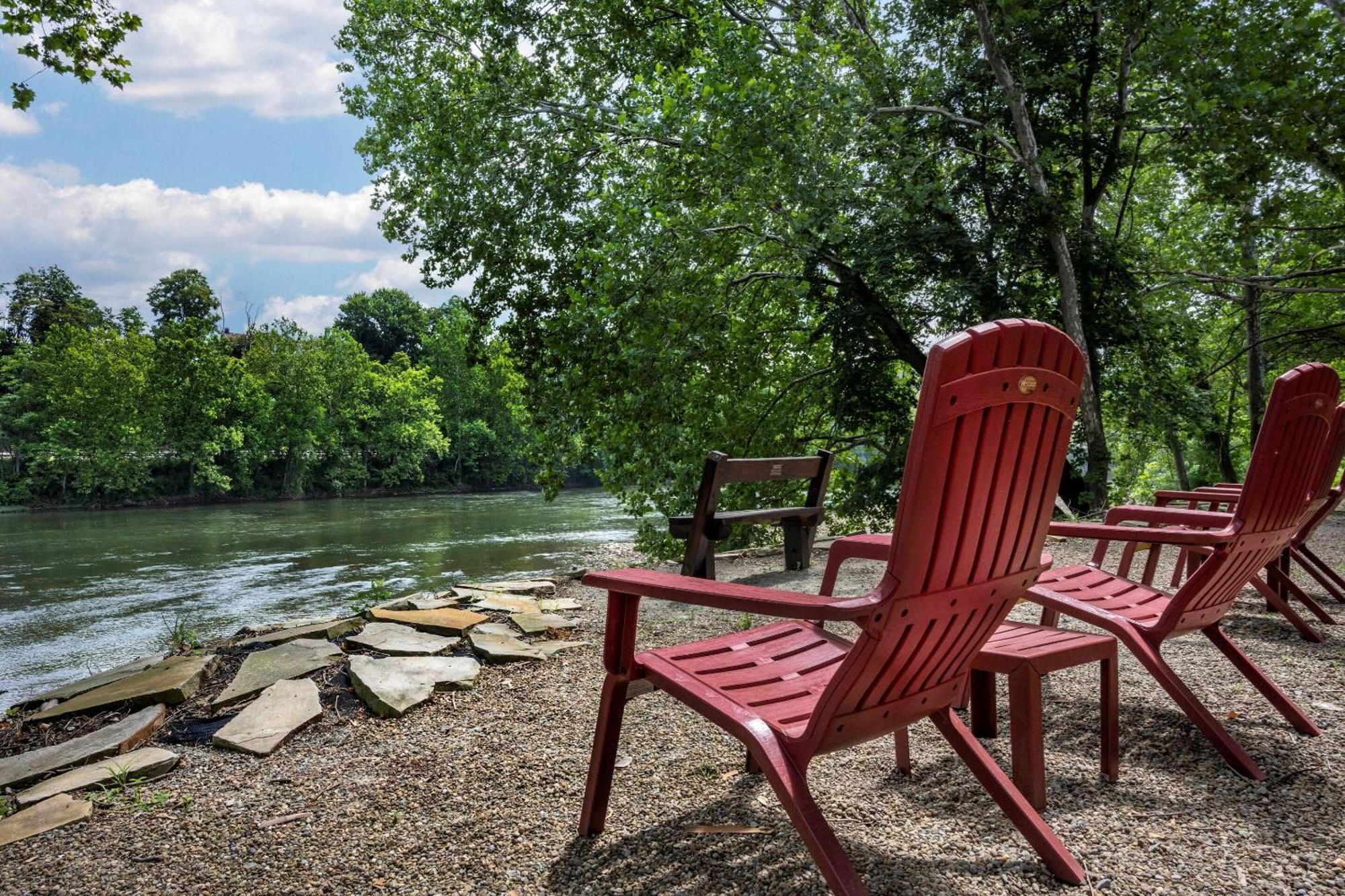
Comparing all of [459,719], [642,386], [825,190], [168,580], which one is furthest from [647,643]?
[168,580]

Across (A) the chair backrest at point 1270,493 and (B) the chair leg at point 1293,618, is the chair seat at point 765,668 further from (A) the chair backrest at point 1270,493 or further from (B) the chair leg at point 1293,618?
(B) the chair leg at point 1293,618

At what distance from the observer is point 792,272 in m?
9.88

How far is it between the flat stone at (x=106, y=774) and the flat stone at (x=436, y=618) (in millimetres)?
1699

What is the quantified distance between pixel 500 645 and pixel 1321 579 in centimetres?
466

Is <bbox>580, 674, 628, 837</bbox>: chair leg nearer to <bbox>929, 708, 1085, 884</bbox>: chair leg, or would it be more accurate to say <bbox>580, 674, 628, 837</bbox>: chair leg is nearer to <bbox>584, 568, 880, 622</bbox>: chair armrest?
<bbox>584, 568, 880, 622</bbox>: chair armrest

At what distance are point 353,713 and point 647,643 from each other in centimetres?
144

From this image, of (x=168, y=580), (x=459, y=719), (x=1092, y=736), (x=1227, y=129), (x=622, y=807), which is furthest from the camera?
(x=168, y=580)

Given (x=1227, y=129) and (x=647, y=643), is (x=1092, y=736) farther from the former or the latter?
(x=1227, y=129)

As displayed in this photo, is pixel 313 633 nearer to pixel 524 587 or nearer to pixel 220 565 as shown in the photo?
pixel 524 587

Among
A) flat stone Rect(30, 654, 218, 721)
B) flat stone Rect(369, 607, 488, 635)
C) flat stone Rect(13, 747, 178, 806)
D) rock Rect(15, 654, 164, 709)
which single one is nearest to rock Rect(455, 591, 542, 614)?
flat stone Rect(369, 607, 488, 635)

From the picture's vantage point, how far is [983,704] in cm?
232

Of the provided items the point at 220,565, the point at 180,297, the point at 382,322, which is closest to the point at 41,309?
the point at 180,297

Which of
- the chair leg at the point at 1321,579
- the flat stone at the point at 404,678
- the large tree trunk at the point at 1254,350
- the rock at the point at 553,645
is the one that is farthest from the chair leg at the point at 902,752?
the large tree trunk at the point at 1254,350

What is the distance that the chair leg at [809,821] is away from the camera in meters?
1.43
